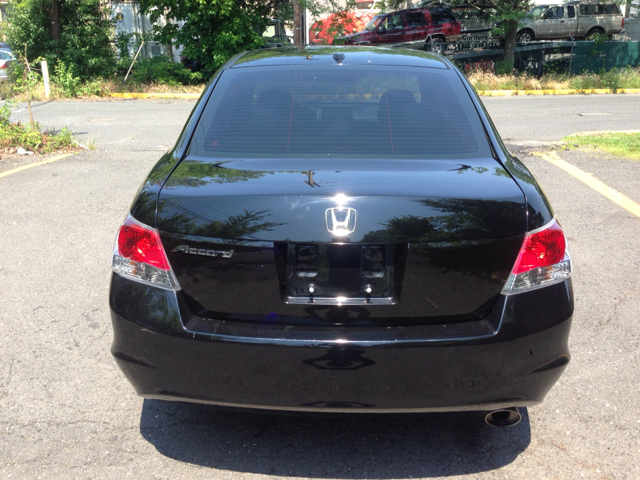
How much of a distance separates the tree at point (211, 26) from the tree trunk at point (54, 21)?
103 inches

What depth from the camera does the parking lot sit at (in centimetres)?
250

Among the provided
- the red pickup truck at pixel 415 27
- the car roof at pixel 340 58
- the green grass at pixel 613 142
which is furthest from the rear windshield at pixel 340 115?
the red pickup truck at pixel 415 27

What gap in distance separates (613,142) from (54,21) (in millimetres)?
16049

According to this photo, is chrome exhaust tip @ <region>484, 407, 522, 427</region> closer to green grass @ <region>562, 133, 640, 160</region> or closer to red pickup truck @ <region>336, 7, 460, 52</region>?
green grass @ <region>562, 133, 640, 160</region>

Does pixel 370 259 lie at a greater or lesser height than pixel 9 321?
greater

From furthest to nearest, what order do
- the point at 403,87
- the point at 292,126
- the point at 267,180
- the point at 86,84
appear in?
the point at 86,84
the point at 403,87
the point at 292,126
the point at 267,180

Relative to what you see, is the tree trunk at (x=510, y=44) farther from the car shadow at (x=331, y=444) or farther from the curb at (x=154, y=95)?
the car shadow at (x=331, y=444)

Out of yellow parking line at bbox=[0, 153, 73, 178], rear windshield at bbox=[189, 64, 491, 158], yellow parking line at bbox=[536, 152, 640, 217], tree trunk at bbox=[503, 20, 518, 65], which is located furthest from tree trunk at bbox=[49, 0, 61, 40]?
rear windshield at bbox=[189, 64, 491, 158]

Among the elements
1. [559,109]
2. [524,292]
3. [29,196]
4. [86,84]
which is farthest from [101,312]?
[86,84]

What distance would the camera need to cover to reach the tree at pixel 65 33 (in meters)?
17.6

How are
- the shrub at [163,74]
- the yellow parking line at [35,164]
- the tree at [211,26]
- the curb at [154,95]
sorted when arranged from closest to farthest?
the yellow parking line at [35,164]
the tree at [211,26]
the curb at [154,95]
the shrub at [163,74]

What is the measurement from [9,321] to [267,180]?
2423 mm

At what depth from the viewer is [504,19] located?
61.7 feet

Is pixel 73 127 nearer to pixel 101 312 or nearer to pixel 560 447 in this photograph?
pixel 101 312
